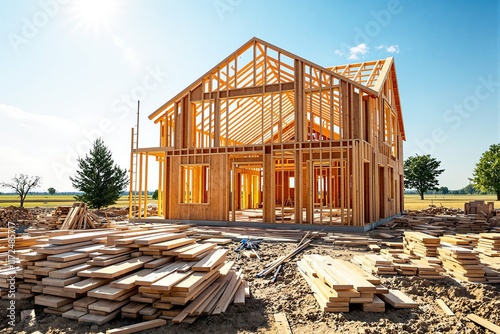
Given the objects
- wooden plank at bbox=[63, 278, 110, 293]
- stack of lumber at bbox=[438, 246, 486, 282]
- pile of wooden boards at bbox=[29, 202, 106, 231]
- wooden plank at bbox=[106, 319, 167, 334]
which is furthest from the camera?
pile of wooden boards at bbox=[29, 202, 106, 231]

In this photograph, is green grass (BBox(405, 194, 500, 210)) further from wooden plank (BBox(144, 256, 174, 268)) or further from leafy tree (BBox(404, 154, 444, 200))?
wooden plank (BBox(144, 256, 174, 268))

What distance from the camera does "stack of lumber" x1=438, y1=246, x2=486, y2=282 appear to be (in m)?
6.14

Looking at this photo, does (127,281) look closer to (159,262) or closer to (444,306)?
(159,262)

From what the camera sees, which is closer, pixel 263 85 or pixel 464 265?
pixel 464 265

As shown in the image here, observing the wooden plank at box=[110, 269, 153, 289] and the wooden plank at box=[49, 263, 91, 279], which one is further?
the wooden plank at box=[49, 263, 91, 279]

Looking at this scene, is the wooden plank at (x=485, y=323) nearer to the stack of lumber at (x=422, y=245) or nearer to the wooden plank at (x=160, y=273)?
the stack of lumber at (x=422, y=245)

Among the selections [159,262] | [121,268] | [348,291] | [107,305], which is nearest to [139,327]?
[107,305]

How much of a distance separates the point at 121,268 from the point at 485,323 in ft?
17.1

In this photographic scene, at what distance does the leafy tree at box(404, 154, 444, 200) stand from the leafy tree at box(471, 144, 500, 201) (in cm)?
1502

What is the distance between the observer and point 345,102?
1284cm

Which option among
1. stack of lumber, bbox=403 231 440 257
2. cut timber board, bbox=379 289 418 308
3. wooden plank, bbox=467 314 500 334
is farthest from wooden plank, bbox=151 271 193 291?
stack of lumber, bbox=403 231 440 257

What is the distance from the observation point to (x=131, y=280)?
4.53 meters

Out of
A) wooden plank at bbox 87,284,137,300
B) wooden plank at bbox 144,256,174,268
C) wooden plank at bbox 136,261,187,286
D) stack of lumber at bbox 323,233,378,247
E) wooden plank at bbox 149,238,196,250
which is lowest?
stack of lumber at bbox 323,233,378,247

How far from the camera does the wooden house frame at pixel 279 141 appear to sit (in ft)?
41.6
